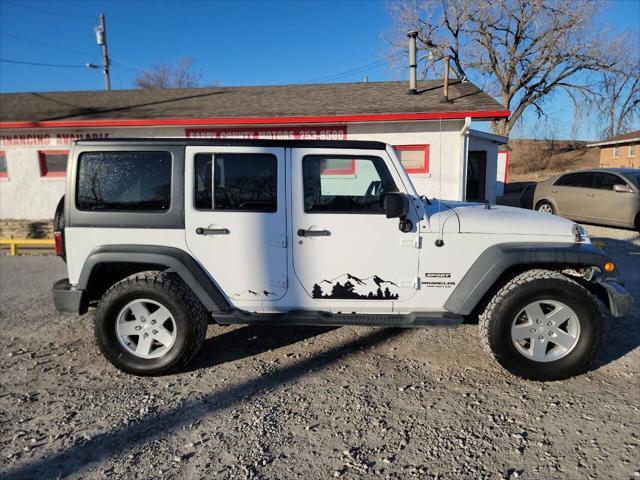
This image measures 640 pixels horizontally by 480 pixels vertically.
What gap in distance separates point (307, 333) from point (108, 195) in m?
2.28

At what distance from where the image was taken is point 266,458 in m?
2.42

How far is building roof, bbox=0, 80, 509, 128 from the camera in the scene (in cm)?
916

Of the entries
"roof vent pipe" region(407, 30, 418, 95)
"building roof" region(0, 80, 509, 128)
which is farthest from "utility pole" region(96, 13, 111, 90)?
"roof vent pipe" region(407, 30, 418, 95)

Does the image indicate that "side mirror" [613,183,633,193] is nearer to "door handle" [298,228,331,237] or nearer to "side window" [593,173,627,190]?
"side window" [593,173,627,190]

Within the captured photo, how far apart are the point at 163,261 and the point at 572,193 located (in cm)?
1054

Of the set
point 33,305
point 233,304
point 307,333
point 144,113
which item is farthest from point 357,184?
point 144,113

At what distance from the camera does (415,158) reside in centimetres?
956

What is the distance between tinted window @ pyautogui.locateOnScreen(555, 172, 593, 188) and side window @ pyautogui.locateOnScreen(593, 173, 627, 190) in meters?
0.13

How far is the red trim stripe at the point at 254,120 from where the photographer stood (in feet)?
28.7

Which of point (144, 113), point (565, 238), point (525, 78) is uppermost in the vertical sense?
point (525, 78)

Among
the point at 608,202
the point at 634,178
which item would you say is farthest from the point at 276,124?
the point at 634,178

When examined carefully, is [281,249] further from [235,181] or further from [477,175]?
[477,175]

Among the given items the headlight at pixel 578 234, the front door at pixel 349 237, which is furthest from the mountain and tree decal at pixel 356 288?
the headlight at pixel 578 234

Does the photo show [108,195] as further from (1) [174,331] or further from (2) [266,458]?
(2) [266,458]
